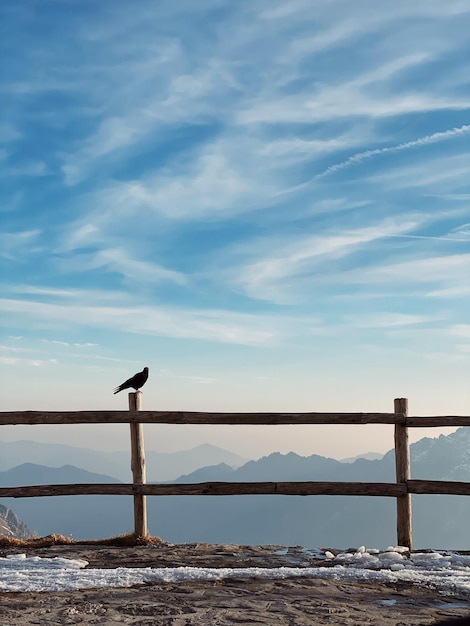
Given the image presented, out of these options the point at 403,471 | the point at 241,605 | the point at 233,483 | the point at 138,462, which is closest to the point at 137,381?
the point at 138,462

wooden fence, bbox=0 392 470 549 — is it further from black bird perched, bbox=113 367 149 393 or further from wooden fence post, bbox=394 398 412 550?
black bird perched, bbox=113 367 149 393

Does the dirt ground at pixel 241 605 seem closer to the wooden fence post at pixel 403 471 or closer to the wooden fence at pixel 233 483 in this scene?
the wooden fence at pixel 233 483

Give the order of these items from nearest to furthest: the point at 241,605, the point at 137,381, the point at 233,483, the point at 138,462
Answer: the point at 241,605 → the point at 233,483 → the point at 138,462 → the point at 137,381

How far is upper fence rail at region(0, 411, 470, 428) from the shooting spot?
9.12 m

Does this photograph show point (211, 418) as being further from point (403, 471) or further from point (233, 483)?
point (403, 471)

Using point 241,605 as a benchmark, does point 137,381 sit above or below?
above

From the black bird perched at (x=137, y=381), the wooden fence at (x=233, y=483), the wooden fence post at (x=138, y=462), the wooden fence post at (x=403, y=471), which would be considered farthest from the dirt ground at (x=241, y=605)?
the black bird perched at (x=137, y=381)

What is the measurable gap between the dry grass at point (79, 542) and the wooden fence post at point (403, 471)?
3.09 metres

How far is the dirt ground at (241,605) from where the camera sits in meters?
5.07

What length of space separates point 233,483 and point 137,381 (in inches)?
86.5

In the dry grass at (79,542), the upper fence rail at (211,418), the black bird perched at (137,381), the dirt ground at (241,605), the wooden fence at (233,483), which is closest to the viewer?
the dirt ground at (241,605)

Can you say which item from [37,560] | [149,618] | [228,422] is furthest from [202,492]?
[149,618]

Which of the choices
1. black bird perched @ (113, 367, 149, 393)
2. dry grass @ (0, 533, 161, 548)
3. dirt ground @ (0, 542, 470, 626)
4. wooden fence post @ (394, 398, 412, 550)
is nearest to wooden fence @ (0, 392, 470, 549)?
wooden fence post @ (394, 398, 412, 550)

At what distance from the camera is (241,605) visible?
549cm
